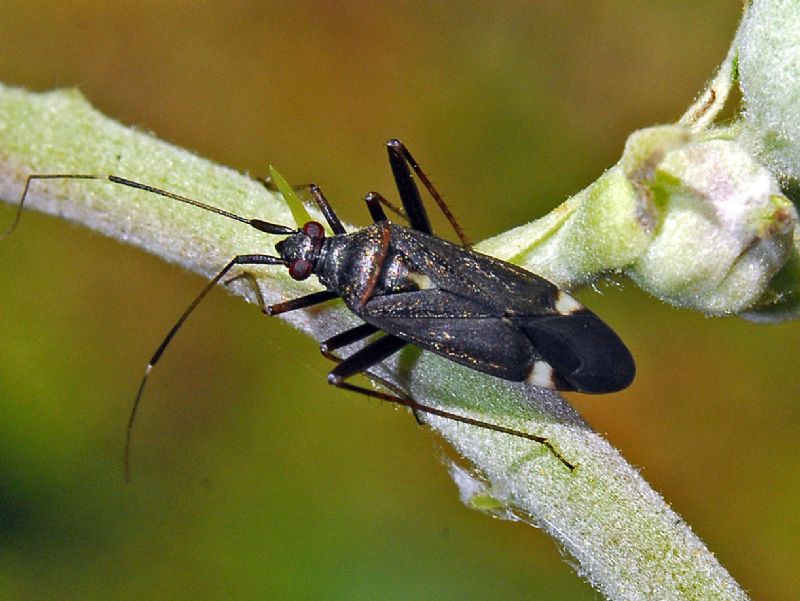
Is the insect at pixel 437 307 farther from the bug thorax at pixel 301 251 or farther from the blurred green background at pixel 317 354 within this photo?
the blurred green background at pixel 317 354

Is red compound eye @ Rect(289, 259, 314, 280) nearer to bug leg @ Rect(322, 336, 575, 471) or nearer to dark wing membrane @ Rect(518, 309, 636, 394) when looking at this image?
bug leg @ Rect(322, 336, 575, 471)

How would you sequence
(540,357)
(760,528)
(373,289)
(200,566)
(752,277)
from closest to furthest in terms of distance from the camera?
(752,277) < (540,357) < (373,289) < (200,566) < (760,528)

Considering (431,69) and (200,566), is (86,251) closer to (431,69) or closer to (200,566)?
(200,566)

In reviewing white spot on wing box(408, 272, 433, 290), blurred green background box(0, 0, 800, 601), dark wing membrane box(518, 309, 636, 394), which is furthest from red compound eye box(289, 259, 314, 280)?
blurred green background box(0, 0, 800, 601)

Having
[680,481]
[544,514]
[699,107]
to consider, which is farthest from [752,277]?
[680,481]

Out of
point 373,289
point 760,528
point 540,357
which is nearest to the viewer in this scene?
point 540,357

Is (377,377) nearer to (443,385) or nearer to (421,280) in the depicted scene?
(443,385)

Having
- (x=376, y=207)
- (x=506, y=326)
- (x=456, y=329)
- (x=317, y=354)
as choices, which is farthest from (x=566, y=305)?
(x=317, y=354)
